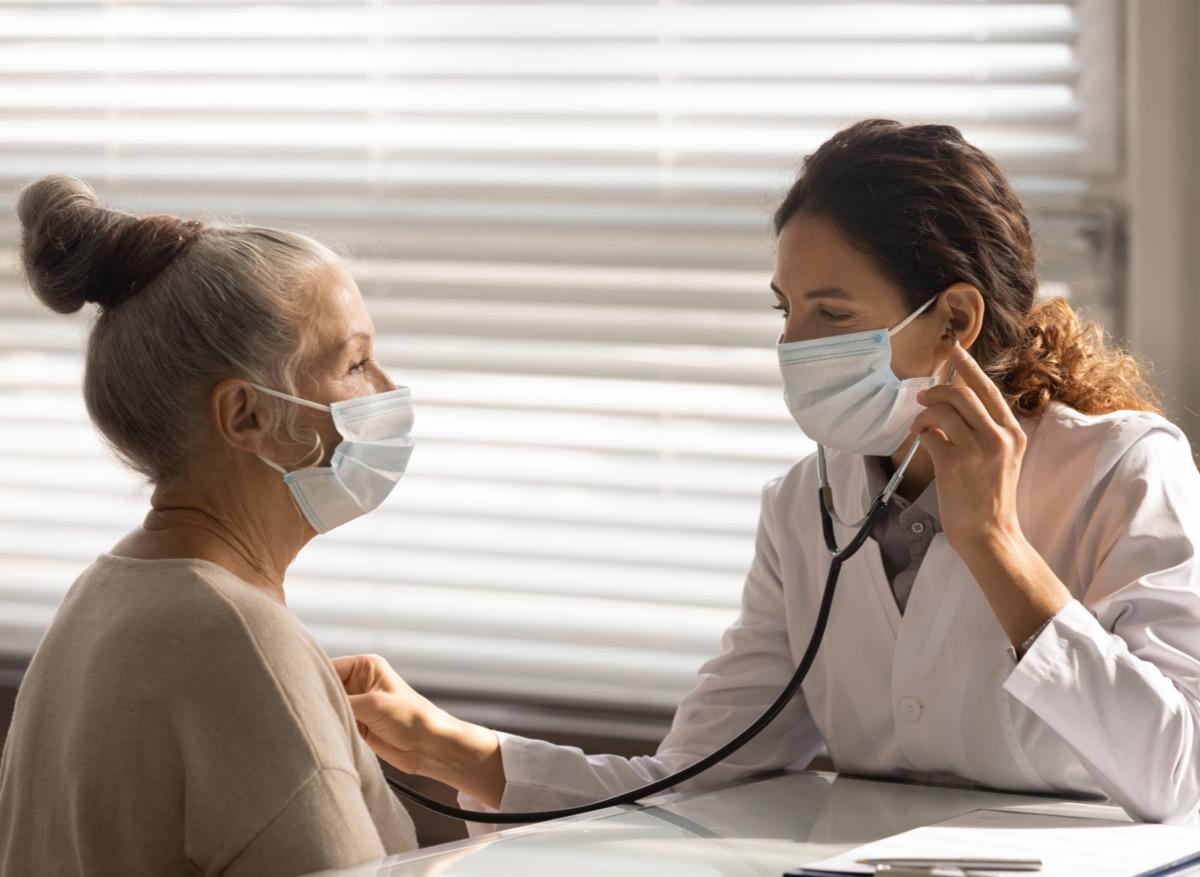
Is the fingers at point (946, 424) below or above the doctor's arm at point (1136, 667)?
above

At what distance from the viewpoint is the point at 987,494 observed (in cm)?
150

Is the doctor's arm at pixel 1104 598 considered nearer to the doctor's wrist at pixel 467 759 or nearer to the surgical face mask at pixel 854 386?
the surgical face mask at pixel 854 386

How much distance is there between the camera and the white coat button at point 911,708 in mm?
1633

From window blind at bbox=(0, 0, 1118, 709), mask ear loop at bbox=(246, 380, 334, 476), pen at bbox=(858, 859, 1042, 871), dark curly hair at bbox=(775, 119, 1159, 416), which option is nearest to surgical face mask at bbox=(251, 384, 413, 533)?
mask ear loop at bbox=(246, 380, 334, 476)

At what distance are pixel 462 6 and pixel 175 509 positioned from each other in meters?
1.51

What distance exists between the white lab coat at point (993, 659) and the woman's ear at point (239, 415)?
0.58 meters

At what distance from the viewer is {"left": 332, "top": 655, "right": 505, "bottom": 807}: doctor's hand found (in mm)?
1757

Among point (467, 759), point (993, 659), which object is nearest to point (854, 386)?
point (993, 659)

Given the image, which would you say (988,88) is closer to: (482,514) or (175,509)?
(482,514)

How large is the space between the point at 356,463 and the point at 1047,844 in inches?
31.2

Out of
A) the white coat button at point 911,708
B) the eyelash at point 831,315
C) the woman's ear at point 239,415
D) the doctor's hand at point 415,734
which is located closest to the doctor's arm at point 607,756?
the doctor's hand at point 415,734

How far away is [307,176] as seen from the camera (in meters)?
2.75

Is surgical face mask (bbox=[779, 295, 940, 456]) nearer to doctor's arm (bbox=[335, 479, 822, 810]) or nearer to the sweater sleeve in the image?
doctor's arm (bbox=[335, 479, 822, 810])

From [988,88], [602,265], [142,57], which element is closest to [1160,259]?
[988,88]
